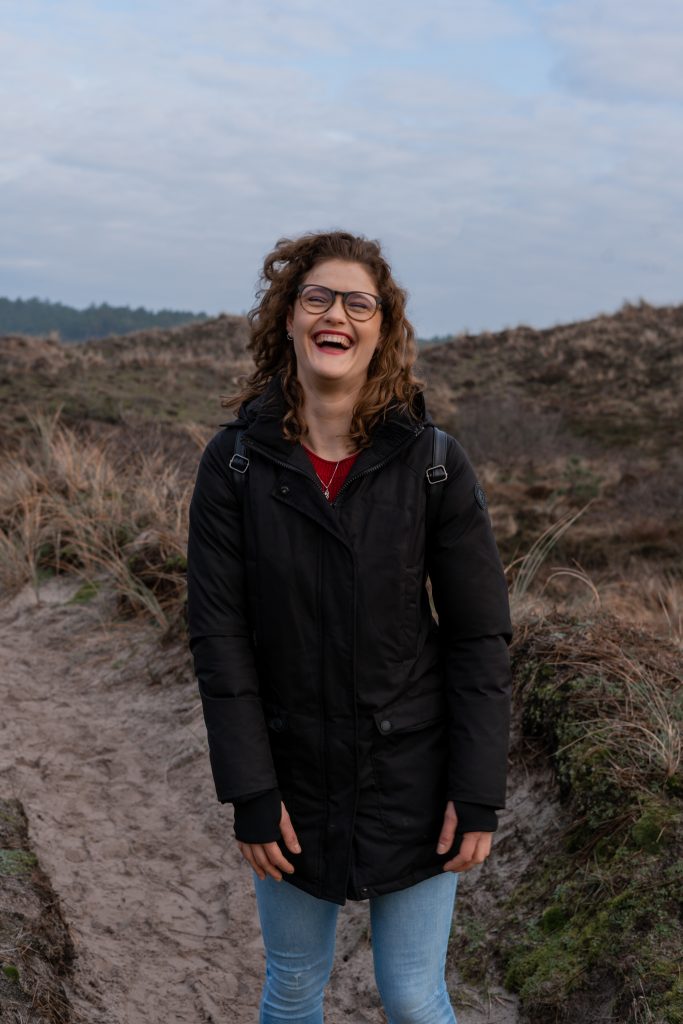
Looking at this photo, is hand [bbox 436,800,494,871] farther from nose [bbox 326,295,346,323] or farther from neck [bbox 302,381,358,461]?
nose [bbox 326,295,346,323]

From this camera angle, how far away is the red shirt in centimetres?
224

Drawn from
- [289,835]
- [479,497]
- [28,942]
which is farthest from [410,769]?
[28,942]

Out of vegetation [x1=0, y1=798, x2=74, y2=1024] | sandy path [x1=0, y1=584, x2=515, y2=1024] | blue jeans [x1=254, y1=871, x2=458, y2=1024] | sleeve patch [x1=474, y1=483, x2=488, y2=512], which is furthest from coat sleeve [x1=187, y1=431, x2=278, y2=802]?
sandy path [x1=0, y1=584, x2=515, y2=1024]

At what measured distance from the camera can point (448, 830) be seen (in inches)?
84.2

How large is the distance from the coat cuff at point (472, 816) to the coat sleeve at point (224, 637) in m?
0.40

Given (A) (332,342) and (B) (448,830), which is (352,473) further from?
(B) (448,830)

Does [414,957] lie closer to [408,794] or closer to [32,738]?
[408,794]

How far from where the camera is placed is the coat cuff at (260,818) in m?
2.10

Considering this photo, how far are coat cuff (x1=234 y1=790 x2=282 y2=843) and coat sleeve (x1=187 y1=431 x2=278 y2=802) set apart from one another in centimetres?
3

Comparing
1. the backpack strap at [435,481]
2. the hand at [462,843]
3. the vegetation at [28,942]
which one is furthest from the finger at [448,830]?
the vegetation at [28,942]

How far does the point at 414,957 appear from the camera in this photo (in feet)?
7.07

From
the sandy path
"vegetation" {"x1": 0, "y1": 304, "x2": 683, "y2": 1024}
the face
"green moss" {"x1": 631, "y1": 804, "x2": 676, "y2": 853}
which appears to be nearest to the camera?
the face

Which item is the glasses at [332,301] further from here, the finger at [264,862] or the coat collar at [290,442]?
the finger at [264,862]

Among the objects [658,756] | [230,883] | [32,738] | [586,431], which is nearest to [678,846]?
[658,756]
